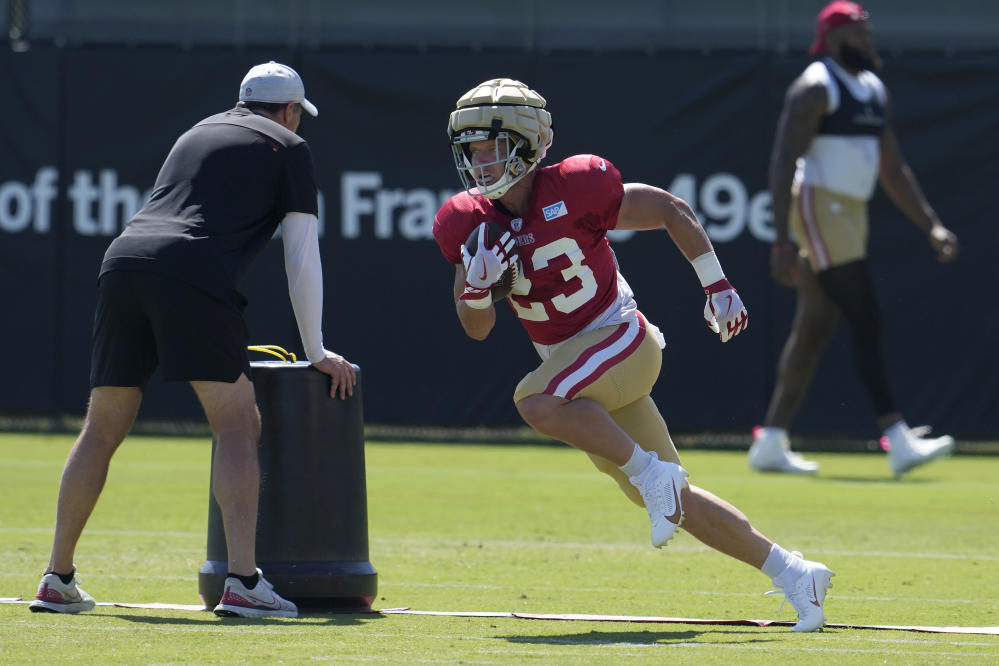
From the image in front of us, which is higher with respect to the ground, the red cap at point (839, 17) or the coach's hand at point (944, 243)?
the red cap at point (839, 17)

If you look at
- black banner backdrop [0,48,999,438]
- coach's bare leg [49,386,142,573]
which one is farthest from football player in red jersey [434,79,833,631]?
black banner backdrop [0,48,999,438]

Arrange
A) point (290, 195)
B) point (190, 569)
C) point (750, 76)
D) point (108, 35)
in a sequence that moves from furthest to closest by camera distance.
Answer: point (108, 35) < point (750, 76) < point (190, 569) < point (290, 195)

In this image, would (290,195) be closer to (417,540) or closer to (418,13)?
(417,540)

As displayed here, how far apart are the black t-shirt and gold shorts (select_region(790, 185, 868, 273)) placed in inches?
232

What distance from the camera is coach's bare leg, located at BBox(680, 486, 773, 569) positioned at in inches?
231

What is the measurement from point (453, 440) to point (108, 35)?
4.86 meters

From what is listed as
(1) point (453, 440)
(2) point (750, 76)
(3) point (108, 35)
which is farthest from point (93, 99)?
(2) point (750, 76)

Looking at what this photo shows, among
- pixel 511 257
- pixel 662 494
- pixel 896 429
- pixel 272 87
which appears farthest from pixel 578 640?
pixel 896 429

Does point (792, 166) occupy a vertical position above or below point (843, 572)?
above

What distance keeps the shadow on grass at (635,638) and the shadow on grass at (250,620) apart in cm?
70

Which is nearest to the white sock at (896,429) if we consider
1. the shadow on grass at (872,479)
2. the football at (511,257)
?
the shadow on grass at (872,479)

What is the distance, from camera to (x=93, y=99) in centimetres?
1423

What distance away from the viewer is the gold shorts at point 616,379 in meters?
5.98

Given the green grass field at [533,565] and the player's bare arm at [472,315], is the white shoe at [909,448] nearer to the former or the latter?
the green grass field at [533,565]
